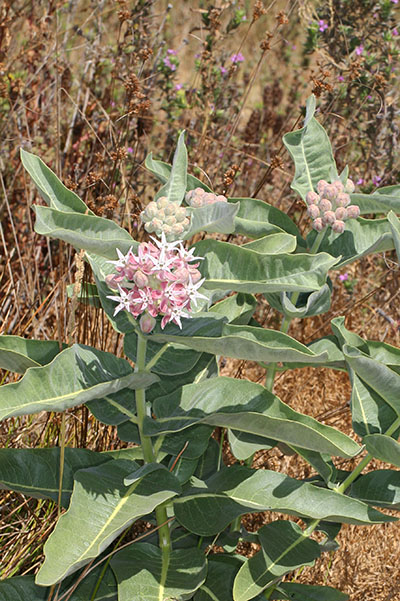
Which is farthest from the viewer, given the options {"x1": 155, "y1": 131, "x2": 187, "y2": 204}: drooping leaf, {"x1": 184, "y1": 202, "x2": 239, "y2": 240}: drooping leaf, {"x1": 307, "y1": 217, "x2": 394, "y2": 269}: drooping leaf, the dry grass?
the dry grass

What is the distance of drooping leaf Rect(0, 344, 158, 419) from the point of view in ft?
4.45

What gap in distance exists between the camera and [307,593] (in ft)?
6.34

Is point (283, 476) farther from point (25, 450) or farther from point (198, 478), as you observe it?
point (25, 450)

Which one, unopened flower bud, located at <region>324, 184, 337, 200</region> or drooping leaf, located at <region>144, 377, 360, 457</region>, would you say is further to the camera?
unopened flower bud, located at <region>324, 184, 337, 200</region>

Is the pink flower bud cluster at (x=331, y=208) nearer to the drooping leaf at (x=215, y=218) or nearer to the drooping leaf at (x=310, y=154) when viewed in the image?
the drooping leaf at (x=310, y=154)

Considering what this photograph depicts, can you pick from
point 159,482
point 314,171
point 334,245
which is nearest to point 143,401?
point 159,482

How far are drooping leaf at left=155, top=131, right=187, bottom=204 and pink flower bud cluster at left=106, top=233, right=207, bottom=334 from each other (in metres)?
0.17

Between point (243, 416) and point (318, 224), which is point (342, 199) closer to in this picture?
point (318, 224)

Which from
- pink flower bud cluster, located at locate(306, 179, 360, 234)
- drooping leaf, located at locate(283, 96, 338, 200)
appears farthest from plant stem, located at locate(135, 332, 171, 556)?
drooping leaf, located at locate(283, 96, 338, 200)

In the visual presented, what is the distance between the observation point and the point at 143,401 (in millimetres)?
1604

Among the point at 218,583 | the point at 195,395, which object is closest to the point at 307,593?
the point at 218,583

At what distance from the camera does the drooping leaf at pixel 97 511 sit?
1.39 meters

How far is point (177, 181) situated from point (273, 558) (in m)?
0.90

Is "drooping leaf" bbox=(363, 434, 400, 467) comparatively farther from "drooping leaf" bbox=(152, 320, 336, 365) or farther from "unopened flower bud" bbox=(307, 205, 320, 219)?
"unopened flower bud" bbox=(307, 205, 320, 219)
